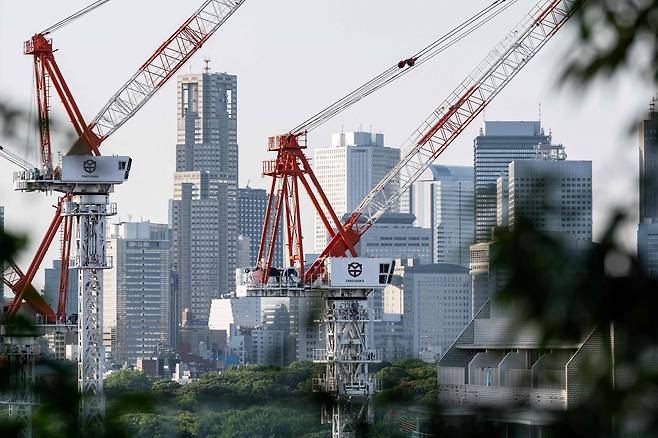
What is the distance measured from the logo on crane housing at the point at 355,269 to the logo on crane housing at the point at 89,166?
33.1 ft

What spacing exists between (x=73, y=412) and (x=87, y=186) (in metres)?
44.1

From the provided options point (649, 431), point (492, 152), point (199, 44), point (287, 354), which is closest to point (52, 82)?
point (199, 44)

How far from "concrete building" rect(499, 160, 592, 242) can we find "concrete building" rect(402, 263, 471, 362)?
6096 cm

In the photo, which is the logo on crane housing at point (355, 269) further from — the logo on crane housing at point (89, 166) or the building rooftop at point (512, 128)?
the building rooftop at point (512, 128)

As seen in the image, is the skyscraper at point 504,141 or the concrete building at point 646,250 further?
the skyscraper at point 504,141

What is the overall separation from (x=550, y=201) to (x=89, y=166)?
1722 inches

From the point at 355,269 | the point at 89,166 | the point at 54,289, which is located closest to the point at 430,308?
Answer: the point at 355,269

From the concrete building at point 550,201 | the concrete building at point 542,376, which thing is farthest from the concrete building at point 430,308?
the concrete building at point 550,201

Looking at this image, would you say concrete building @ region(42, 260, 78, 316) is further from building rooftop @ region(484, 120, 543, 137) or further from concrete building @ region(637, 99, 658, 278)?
building rooftop @ region(484, 120, 543, 137)

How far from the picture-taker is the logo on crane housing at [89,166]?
46.6 metres

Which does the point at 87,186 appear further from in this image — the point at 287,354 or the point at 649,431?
the point at 649,431

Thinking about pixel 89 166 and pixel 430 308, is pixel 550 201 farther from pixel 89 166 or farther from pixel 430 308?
pixel 430 308

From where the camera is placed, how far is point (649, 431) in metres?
3.45

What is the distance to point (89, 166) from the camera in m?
46.7
